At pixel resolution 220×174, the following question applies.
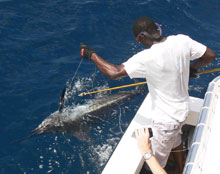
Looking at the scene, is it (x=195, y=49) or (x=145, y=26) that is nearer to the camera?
(x=145, y=26)

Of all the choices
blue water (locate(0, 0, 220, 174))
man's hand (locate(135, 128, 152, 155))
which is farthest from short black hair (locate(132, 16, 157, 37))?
blue water (locate(0, 0, 220, 174))

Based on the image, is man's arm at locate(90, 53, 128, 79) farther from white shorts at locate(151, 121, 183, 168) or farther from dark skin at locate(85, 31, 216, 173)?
white shorts at locate(151, 121, 183, 168)

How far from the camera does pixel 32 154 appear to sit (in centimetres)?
559

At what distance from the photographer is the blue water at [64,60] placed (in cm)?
564

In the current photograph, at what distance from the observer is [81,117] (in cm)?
630

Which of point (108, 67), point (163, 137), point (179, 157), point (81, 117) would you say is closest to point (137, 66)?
point (108, 67)

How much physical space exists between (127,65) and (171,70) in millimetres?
506

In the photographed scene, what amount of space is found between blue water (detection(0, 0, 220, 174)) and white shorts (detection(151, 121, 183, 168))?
194 cm

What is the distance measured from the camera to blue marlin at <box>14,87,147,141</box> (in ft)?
19.8

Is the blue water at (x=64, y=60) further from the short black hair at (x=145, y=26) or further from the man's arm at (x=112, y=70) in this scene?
the short black hair at (x=145, y=26)

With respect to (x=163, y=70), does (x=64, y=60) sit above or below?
below

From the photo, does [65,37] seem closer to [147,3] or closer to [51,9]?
[51,9]

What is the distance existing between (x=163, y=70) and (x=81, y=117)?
3476mm

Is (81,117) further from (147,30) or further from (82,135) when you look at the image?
(147,30)
